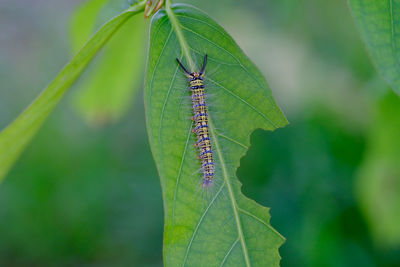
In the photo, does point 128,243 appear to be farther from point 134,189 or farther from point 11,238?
point 11,238

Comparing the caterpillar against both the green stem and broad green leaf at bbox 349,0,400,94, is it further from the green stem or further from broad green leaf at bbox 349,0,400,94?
broad green leaf at bbox 349,0,400,94

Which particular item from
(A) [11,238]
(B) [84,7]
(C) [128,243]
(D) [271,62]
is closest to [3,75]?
(A) [11,238]

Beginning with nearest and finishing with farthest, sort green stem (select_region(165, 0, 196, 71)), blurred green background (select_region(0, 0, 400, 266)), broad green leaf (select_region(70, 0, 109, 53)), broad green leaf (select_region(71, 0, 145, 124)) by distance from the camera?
green stem (select_region(165, 0, 196, 71)) < broad green leaf (select_region(70, 0, 109, 53)) < broad green leaf (select_region(71, 0, 145, 124)) < blurred green background (select_region(0, 0, 400, 266))

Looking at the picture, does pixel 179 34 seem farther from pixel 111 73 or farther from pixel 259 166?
pixel 259 166

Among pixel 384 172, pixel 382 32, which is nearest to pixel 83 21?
pixel 382 32

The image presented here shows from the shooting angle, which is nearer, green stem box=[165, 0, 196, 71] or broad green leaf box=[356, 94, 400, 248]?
green stem box=[165, 0, 196, 71]

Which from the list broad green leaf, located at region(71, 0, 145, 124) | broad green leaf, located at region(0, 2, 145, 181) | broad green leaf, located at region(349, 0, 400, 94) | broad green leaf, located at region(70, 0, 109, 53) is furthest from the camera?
broad green leaf, located at region(71, 0, 145, 124)

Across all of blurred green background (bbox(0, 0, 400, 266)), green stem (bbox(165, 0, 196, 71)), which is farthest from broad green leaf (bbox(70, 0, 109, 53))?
blurred green background (bbox(0, 0, 400, 266))

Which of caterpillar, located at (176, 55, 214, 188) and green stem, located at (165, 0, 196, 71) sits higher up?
green stem, located at (165, 0, 196, 71)
